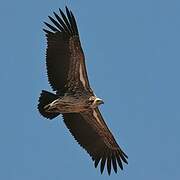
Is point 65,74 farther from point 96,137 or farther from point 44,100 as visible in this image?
point 96,137

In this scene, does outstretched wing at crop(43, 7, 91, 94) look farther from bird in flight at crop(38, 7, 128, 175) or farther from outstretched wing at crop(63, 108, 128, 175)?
outstretched wing at crop(63, 108, 128, 175)

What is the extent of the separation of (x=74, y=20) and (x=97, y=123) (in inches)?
127

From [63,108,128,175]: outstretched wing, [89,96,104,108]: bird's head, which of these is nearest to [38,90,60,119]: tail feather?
[89,96,104,108]: bird's head

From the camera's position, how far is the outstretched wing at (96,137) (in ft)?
83.1

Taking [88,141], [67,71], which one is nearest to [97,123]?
[88,141]

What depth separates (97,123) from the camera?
1011 inches

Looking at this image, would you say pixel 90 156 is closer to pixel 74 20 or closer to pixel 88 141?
pixel 88 141

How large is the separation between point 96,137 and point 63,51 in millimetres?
3131

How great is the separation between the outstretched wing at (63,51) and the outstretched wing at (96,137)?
1353mm

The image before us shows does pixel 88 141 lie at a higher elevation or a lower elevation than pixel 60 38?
lower

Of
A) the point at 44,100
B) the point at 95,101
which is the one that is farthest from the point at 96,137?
the point at 44,100

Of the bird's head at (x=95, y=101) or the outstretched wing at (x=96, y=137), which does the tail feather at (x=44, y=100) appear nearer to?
the bird's head at (x=95, y=101)

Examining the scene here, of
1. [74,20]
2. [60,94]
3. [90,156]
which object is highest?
[74,20]

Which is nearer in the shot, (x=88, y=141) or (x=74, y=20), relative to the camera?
(x=74, y=20)
